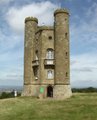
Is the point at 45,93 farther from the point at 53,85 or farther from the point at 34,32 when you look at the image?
the point at 34,32

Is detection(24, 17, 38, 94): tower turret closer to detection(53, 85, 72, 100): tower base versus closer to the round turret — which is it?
the round turret

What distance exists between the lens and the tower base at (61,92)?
4138cm

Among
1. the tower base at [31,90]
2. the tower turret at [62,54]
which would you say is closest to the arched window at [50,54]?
the tower turret at [62,54]

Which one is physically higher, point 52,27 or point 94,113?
point 52,27

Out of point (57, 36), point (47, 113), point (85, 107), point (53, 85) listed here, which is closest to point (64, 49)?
point (57, 36)

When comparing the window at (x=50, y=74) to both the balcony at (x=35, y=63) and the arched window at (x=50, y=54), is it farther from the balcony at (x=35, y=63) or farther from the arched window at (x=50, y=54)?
the balcony at (x=35, y=63)

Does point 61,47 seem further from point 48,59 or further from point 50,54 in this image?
point 48,59

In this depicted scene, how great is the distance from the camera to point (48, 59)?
143ft

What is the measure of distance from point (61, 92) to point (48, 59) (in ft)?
20.8

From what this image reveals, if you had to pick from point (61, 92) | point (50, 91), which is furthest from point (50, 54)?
point (61, 92)

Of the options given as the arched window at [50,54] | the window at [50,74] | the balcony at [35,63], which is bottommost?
the window at [50,74]

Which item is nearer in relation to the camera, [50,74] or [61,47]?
[61,47]

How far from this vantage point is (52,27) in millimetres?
44594

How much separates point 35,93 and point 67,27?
13299 mm
